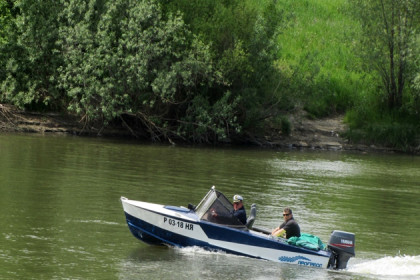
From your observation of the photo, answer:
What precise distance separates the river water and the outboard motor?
0.41 metres

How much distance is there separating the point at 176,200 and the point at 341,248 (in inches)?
320

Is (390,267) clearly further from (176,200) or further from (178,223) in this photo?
(176,200)

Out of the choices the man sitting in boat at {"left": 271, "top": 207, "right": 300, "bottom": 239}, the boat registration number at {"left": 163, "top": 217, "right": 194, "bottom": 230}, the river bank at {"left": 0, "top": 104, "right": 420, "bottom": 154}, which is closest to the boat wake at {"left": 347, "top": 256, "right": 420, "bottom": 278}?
the man sitting in boat at {"left": 271, "top": 207, "right": 300, "bottom": 239}

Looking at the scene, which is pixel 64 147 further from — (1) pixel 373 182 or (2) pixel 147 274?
(2) pixel 147 274

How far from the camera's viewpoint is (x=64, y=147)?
37781 millimetres

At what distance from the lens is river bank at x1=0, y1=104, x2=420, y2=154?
4406 centimetres

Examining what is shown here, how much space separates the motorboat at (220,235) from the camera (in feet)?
61.6

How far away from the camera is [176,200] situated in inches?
1001

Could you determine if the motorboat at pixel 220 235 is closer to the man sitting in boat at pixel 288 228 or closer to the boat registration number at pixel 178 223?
the boat registration number at pixel 178 223

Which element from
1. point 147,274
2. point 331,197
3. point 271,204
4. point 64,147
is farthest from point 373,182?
point 147,274

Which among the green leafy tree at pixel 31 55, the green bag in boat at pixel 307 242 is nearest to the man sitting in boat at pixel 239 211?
the green bag in boat at pixel 307 242

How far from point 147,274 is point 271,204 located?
33.8 feet

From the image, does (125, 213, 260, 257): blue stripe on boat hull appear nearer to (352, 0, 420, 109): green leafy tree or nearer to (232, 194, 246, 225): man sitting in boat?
(232, 194, 246, 225): man sitting in boat

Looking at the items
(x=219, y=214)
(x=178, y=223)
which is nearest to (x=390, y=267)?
(x=219, y=214)
